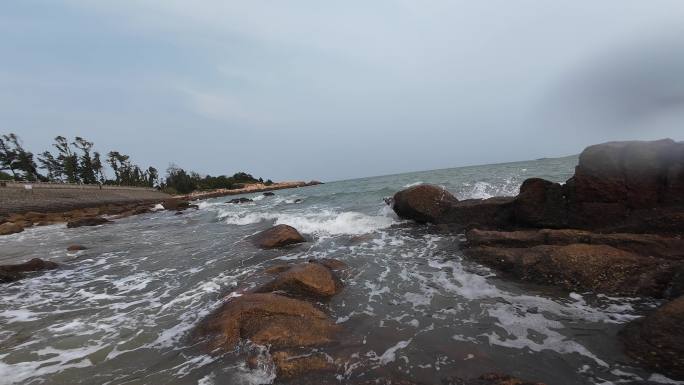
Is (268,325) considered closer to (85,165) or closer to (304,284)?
(304,284)

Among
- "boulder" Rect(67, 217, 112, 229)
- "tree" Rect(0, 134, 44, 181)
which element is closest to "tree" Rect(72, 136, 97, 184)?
"tree" Rect(0, 134, 44, 181)

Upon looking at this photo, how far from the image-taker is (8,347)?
4938mm

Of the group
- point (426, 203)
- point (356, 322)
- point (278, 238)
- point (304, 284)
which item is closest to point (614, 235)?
point (356, 322)

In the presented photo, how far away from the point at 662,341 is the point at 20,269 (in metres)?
13.9

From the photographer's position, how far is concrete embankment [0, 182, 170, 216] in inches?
1181

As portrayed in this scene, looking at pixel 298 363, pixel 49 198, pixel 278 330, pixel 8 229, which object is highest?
pixel 49 198

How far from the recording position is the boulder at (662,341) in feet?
11.5

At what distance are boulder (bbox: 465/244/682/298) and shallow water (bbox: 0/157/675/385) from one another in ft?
1.08

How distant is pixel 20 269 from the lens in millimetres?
9133

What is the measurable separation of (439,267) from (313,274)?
10.4 ft

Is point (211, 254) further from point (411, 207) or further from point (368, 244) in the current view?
point (411, 207)

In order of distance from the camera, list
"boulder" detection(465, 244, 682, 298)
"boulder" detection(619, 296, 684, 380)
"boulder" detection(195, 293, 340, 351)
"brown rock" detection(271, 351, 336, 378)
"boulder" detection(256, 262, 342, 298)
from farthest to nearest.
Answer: "boulder" detection(256, 262, 342, 298), "boulder" detection(465, 244, 682, 298), "boulder" detection(195, 293, 340, 351), "brown rock" detection(271, 351, 336, 378), "boulder" detection(619, 296, 684, 380)

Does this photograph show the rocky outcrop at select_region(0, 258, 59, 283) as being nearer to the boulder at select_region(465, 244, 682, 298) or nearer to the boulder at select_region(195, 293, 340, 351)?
the boulder at select_region(195, 293, 340, 351)

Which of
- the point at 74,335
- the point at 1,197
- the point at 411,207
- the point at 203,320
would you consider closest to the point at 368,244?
the point at 411,207
